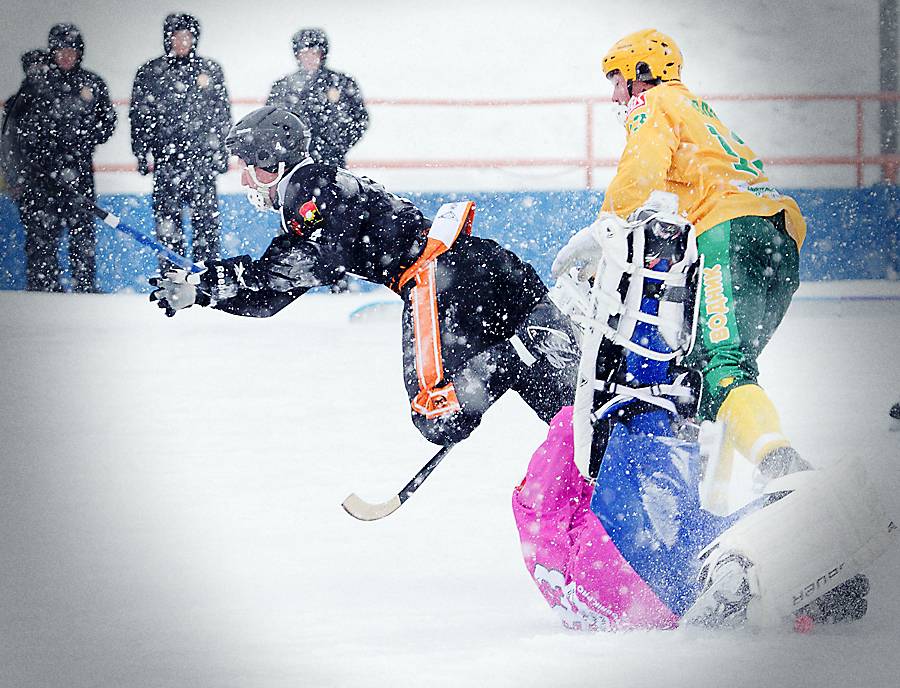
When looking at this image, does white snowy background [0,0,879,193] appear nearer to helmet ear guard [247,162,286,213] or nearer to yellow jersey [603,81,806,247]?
yellow jersey [603,81,806,247]

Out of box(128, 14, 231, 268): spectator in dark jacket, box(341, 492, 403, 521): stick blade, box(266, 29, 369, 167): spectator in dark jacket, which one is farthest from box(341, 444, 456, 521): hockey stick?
box(128, 14, 231, 268): spectator in dark jacket

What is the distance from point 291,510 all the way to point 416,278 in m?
0.72

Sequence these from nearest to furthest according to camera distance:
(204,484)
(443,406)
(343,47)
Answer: (443,406) → (204,484) → (343,47)

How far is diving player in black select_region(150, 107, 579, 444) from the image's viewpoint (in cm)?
220

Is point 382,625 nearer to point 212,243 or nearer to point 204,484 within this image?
point 204,484

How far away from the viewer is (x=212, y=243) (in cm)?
523

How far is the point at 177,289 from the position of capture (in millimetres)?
2152

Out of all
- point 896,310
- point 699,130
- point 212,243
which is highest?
point 699,130

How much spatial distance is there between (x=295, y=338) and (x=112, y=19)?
2.73 m

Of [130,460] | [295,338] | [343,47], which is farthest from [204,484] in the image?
[343,47]

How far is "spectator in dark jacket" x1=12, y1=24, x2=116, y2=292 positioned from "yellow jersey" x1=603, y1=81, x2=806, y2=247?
9.92 ft

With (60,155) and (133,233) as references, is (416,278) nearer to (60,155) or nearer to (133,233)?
(133,233)

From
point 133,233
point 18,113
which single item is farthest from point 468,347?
point 18,113

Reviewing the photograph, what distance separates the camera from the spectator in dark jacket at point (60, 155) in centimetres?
491
